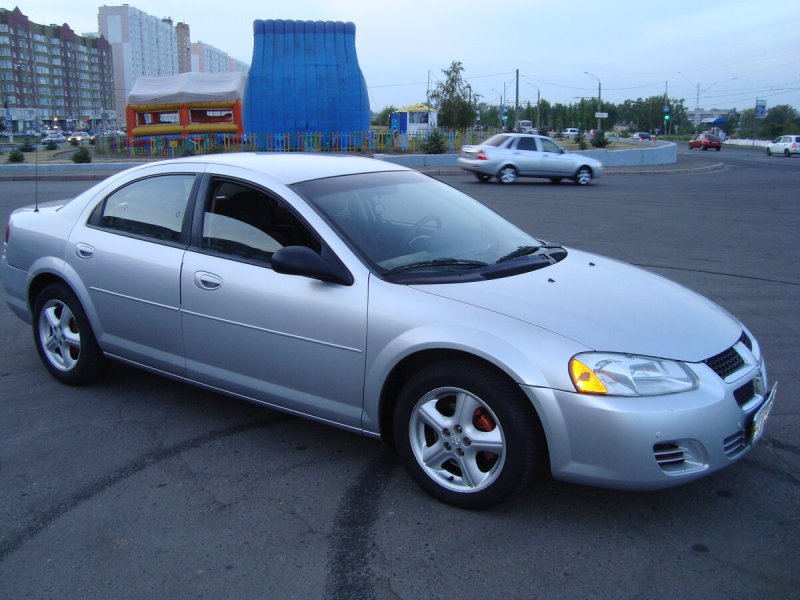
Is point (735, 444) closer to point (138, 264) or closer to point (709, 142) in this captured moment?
point (138, 264)

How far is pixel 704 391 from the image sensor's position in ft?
10.7

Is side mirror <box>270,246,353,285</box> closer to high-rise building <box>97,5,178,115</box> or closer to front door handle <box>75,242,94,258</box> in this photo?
front door handle <box>75,242,94,258</box>

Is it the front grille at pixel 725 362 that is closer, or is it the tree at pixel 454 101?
the front grille at pixel 725 362

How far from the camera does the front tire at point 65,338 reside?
4969mm

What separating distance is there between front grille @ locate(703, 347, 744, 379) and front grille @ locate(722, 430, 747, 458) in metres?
0.26

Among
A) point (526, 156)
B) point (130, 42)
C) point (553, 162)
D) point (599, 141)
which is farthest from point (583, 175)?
point (130, 42)

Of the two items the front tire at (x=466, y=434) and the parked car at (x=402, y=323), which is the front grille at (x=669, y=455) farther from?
the front tire at (x=466, y=434)

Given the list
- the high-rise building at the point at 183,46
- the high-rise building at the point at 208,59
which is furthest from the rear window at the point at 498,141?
the high-rise building at the point at 183,46

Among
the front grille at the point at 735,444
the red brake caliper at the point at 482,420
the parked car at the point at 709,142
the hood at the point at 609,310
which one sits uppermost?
the parked car at the point at 709,142

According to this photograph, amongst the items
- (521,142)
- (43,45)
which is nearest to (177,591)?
(521,142)

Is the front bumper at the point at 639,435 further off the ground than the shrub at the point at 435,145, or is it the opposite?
the shrub at the point at 435,145

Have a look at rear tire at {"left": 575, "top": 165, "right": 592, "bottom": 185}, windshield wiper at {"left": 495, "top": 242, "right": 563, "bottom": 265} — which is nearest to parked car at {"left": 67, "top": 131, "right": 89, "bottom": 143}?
rear tire at {"left": 575, "top": 165, "right": 592, "bottom": 185}

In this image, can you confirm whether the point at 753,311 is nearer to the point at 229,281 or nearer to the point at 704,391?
the point at 704,391

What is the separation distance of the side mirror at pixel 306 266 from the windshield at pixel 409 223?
0.55ft
